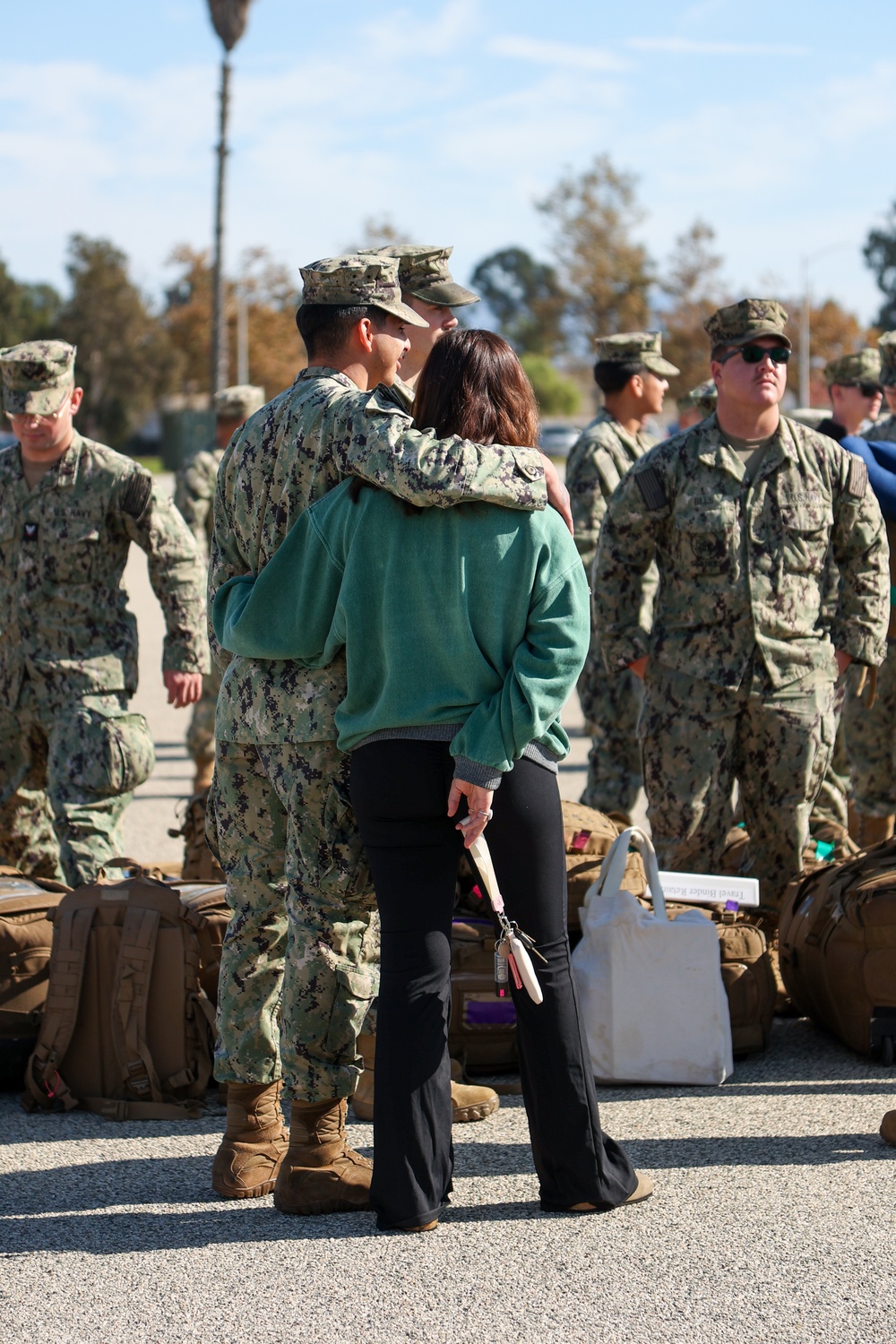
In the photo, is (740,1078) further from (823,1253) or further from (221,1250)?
(221,1250)

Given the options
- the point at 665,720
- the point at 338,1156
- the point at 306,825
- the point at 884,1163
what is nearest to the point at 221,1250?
the point at 338,1156

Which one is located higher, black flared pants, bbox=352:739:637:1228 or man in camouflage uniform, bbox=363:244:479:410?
man in camouflage uniform, bbox=363:244:479:410

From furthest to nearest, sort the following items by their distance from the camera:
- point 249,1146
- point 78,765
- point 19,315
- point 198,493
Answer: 1. point 19,315
2. point 198,493
3. point 78,765
4. point 249,1146

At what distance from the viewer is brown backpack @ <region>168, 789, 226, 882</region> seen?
6008 mm

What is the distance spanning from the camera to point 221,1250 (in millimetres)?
3562

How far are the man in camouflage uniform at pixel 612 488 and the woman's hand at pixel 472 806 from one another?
4024 mm

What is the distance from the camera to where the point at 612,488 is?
769cm

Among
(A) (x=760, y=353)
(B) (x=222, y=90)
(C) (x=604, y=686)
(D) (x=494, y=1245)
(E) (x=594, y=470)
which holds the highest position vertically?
(B) (x=222, y=90)

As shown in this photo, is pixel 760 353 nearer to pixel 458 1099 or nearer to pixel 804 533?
pixel 804 533

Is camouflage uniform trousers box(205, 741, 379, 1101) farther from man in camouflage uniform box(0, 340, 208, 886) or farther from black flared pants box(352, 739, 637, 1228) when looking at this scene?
man in camouflage uniform box(0, 340, 208, 886)

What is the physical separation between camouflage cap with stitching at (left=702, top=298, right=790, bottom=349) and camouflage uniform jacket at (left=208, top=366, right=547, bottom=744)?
6.58 ft

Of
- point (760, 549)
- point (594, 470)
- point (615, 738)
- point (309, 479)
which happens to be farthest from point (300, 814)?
point (594, 470)

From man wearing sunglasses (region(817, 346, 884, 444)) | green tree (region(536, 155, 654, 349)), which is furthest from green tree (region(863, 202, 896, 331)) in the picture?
man wearing sunglasses (region(817, 346, 884, 444))

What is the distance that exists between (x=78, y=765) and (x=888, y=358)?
402 cm
